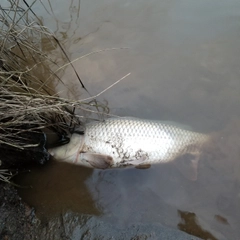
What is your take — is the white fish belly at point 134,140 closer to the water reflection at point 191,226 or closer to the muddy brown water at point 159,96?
the muddy brown water at point 159,96

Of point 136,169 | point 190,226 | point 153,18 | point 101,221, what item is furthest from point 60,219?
point 153,18

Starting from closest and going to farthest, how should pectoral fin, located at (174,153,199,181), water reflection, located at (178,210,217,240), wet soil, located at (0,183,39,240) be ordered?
wet soil, located at (0,183,39,240), water reflection, located at (178,210,217,240), pectoral fin, located at (174,153,199,181)

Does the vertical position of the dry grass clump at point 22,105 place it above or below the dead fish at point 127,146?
above

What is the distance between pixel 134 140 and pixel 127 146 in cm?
9

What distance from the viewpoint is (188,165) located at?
3174 mm

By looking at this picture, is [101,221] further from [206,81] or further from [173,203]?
[206,81]

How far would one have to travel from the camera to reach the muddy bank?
2527 mm

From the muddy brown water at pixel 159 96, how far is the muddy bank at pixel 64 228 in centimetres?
9

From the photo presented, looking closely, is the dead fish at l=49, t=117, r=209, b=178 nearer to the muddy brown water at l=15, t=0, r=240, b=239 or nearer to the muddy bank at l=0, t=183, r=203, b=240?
the muddy brown water at l=15, t=0, r=240, b=239

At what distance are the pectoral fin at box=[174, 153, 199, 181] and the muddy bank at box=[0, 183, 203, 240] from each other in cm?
65

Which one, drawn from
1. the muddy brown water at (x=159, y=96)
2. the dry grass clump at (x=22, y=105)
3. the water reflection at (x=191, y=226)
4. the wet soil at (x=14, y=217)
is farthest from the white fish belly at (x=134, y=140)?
the wet soil at (x=14, y=217)

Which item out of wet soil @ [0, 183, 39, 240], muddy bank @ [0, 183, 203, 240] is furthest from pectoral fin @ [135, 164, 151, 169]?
wet soil @ [0, 183, 39, 240]

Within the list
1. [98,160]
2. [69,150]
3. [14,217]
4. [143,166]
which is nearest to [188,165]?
[143,166]

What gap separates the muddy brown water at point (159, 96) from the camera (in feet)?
9.33
